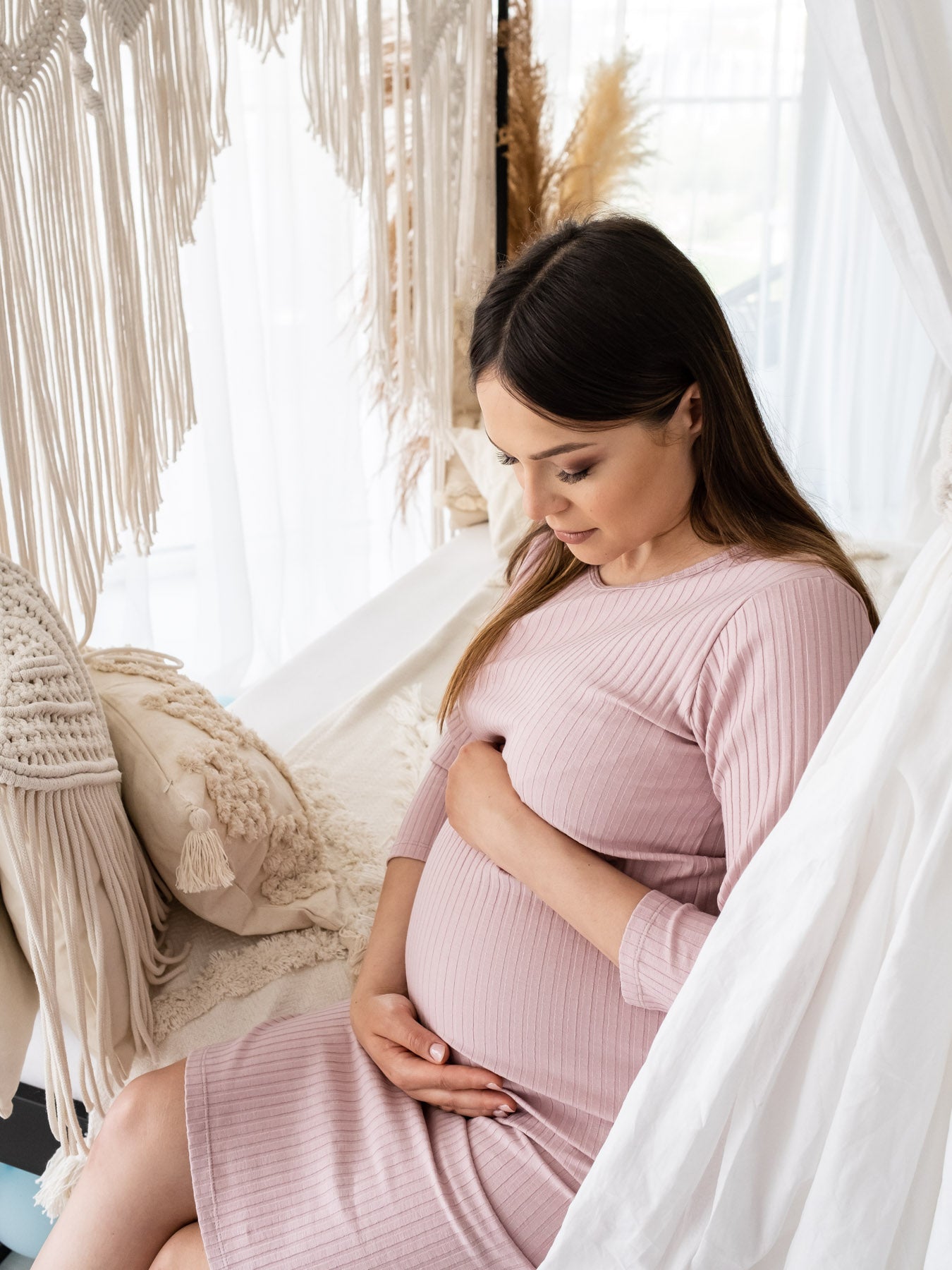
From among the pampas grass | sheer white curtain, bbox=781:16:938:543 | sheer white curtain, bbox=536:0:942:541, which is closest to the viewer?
the pampas grass

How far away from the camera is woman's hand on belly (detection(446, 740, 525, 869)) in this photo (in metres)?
0.95

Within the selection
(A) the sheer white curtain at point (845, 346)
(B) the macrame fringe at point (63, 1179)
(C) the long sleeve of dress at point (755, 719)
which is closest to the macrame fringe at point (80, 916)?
(B) the macrame fringe at point (63, 1179)

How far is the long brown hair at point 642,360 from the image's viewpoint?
878mm

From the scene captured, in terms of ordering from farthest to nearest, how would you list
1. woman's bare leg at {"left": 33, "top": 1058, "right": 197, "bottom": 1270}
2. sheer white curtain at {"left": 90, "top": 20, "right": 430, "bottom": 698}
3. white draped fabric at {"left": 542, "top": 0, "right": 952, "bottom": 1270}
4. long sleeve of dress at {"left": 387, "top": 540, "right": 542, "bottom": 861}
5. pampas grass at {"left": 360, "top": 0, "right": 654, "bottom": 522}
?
pampas grass at {"left": 360, "top": 0, "right": 654, "bottom": 522} → sheer white curtain at {"left": 90, "top": 20, "right": 430, "bottom": 698} → long sleeve of dress at {"left": 387, "top": 540, "right": 542, "bottom": 861} → woman's bare leg at {"left": 33, "top": 1058, "right": 197, "bottom": 1270} → white draped fabric at {"left": 542, "top": 0, "right": 952, "bottom": 1270}

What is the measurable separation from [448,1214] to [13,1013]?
452 mm

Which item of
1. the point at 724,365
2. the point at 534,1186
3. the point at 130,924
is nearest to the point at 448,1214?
the point at 534,1186

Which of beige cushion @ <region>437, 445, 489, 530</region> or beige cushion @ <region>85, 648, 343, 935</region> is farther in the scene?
beige cushion @ <region>437, 445, 489, 530</region>

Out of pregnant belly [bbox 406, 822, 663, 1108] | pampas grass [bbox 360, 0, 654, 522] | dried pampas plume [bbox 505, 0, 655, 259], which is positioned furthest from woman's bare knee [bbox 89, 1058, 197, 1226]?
dried pampas plume [bbox 505, 0, 655, 259]

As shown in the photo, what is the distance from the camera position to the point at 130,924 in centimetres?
104

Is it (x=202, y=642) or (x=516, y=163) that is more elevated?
(x=516, y=163)

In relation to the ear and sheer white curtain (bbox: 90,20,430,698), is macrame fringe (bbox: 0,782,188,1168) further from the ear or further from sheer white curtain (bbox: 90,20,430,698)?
sheer white curtain (bbox: 90,20,430,698)

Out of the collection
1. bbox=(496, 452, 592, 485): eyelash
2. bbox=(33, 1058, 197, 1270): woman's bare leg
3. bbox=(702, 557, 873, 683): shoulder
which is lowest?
bbox=(33, 1058, 197, 1270): woman's bare leg

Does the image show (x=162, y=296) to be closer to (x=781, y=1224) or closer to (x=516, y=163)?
(x=781, y=1224)

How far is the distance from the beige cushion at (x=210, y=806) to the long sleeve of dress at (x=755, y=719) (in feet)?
1.48
